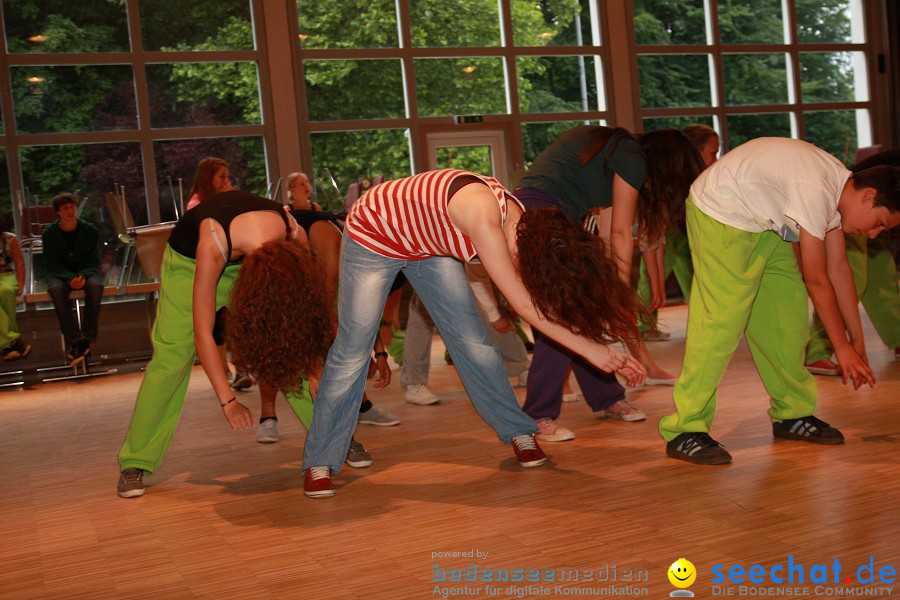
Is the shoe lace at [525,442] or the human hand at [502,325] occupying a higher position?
the human hand at [502,325]

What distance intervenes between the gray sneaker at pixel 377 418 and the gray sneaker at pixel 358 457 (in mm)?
774

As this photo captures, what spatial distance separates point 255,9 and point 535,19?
3397 millimetres

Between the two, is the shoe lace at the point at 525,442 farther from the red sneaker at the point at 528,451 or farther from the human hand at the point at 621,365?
the human hand at the point at 621,365

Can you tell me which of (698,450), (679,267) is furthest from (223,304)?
(679,267)

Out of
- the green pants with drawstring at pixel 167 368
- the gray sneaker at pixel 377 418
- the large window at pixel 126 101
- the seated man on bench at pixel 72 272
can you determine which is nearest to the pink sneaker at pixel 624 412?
Result: the gray sneaker at pixel 377 418

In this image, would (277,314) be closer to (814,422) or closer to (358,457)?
(358,457)

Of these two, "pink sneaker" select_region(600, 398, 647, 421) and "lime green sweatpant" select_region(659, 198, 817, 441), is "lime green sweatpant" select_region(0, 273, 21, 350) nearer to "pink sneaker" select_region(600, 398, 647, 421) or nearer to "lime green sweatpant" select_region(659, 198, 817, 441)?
"pink sneaker" select_region(600, 398, 647, 421)

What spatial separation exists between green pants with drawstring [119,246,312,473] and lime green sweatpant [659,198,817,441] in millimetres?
1334

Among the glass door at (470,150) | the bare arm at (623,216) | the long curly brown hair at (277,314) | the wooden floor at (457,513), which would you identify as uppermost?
the glass door at (470,150)

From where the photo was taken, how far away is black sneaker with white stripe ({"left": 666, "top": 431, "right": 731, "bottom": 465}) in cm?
306

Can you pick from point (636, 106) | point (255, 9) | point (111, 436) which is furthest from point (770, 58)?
point (111, 436)

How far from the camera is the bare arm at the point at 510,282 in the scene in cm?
250

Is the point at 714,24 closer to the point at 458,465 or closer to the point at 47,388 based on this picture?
the point at 47,388

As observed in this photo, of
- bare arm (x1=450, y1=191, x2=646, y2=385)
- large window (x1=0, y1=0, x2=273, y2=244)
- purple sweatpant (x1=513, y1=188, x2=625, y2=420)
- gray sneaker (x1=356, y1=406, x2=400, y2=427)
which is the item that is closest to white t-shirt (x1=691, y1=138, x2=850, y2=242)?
purple sweatpant (x1=513, y1=188, x2=625, y2=420)
